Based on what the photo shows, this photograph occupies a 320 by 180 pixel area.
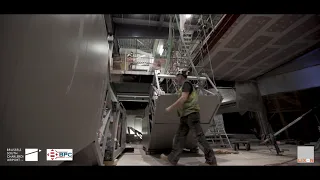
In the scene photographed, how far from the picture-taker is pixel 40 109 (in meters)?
0.89

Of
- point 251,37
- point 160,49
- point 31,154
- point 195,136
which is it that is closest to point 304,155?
point 195,136

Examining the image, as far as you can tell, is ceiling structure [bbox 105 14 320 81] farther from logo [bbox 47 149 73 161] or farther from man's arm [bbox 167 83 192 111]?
logo [bbox 47 149 73 161]

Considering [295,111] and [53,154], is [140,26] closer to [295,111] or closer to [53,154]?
[295,111]

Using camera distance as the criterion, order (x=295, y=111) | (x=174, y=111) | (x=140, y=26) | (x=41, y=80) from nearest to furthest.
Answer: (x=41, y=80) < (x=174, y=111) < (x=295, y=111) < (x=140, y=26)

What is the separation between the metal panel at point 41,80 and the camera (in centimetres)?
78

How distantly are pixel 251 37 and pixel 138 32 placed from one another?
4.49 m

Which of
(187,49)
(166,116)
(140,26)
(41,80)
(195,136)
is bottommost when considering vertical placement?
(195,136)

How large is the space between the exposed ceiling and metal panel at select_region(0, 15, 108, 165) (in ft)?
13.8

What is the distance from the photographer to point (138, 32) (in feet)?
25.2

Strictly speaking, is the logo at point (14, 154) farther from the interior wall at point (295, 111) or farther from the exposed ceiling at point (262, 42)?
the interior wall at point (295, 111)

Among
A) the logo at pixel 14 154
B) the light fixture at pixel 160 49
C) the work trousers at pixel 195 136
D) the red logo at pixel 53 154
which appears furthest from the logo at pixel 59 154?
the light fixture at pixel 160 49
